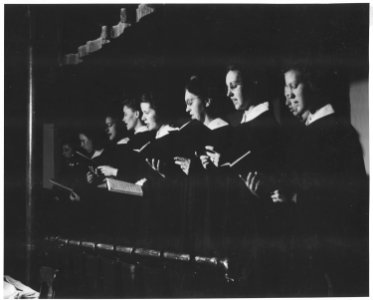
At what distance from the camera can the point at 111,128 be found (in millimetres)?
2395

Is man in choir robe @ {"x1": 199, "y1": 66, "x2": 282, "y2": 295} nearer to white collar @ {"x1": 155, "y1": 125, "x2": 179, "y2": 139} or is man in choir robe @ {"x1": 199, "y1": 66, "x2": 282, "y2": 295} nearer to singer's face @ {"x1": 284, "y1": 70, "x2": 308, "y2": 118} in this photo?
singer's face @ {"x1": 284, "y1": 70, "x2": 308, "y2": 118}

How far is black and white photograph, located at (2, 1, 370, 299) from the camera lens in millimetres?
2289

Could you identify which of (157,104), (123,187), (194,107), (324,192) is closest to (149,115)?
(157,104)

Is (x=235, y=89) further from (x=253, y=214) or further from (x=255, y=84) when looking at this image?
(x=253, y=214)

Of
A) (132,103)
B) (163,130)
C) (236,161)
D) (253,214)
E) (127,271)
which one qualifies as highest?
(132,103)

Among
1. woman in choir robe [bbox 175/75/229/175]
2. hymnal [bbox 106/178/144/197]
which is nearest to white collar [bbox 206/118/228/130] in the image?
woman in choir robe [bbox 175/75/229/175]

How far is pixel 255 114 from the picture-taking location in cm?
229

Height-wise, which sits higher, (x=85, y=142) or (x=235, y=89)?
(x=235, y=89)

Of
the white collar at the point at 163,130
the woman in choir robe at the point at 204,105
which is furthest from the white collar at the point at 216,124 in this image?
the white collar at the point at 163,130

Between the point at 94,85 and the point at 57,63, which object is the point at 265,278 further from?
the point at 57,63

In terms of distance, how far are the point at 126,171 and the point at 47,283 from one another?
20.4 inches

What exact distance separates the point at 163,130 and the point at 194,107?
0.15 meters

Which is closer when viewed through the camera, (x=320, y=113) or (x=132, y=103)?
(x=320, y=113)

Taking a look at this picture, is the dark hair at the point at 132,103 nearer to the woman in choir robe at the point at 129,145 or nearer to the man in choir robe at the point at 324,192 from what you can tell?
the woman in choir robe at the point at 129,145
